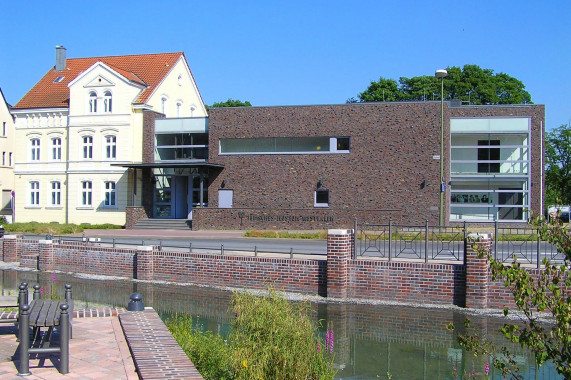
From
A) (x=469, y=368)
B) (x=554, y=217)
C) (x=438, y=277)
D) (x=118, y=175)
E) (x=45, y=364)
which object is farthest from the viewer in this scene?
(x=118, y=175)

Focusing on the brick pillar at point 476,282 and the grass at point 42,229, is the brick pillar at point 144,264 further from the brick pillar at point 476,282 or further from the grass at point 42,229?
the grass at point 42,229

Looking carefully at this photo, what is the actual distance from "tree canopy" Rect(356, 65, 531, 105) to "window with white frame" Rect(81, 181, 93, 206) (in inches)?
1300

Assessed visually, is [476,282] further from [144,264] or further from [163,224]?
[163,224]

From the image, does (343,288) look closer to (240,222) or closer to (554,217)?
(554,217)

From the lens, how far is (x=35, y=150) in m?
43.4

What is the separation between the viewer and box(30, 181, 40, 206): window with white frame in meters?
43.2

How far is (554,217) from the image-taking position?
589 cm

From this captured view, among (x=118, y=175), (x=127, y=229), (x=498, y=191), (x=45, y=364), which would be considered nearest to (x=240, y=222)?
(x=127, y=229)

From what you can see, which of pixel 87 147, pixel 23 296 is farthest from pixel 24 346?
pixel 87 147

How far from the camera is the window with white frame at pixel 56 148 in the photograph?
42.3 meters

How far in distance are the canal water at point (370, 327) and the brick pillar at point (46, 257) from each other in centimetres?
166

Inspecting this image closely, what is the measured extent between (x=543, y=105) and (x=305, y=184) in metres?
14.1

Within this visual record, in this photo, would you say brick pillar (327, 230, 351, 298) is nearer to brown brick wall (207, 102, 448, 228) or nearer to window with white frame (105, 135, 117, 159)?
brown brick wall (207, 102, 448, 228)

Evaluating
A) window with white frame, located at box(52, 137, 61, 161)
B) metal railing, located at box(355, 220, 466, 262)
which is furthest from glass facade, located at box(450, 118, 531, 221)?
window with white frame, located at box(52, 137, 61, 161)
